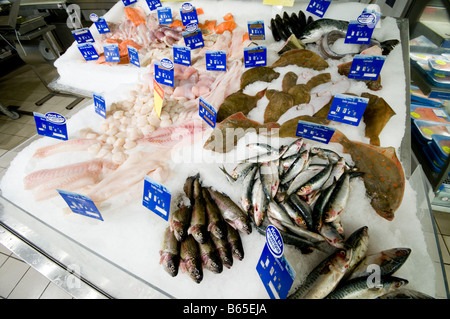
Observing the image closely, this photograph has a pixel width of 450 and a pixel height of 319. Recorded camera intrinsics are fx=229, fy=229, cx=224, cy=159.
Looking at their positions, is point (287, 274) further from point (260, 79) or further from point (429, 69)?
point (429, 69)

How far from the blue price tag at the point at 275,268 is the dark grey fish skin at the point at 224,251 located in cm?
22

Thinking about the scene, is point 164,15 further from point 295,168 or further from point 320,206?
point 320,206

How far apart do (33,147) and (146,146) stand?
101 centimetres

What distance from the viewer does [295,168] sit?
155cm

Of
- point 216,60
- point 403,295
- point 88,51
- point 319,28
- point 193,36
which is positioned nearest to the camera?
point 403,295

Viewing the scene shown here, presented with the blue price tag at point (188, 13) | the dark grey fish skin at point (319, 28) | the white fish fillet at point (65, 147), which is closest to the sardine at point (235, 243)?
the white fish fillet at point (65, 147)

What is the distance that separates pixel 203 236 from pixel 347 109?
4.64ft

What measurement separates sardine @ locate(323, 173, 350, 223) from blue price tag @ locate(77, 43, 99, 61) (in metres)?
3.39

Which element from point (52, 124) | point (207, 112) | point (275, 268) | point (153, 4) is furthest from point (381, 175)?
point (153, 4)

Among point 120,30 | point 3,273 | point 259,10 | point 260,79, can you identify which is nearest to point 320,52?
point 260,79

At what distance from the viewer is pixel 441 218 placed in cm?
290

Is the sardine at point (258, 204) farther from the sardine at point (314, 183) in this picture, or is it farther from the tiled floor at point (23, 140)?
the tiled floor at point (23, 140)

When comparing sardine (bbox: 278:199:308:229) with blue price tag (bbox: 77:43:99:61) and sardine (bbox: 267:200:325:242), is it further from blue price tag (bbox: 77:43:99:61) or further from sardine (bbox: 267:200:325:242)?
blue price tag (bbox: 77:43:99:61)

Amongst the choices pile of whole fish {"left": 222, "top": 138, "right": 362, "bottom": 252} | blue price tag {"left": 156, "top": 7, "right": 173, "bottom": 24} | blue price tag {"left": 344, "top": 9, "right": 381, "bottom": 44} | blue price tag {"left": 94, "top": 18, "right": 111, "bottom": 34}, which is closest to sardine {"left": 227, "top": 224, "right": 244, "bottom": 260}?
pile of whole fish {"left": 222, "top": 138, "right": 362, "bottom": 252}
